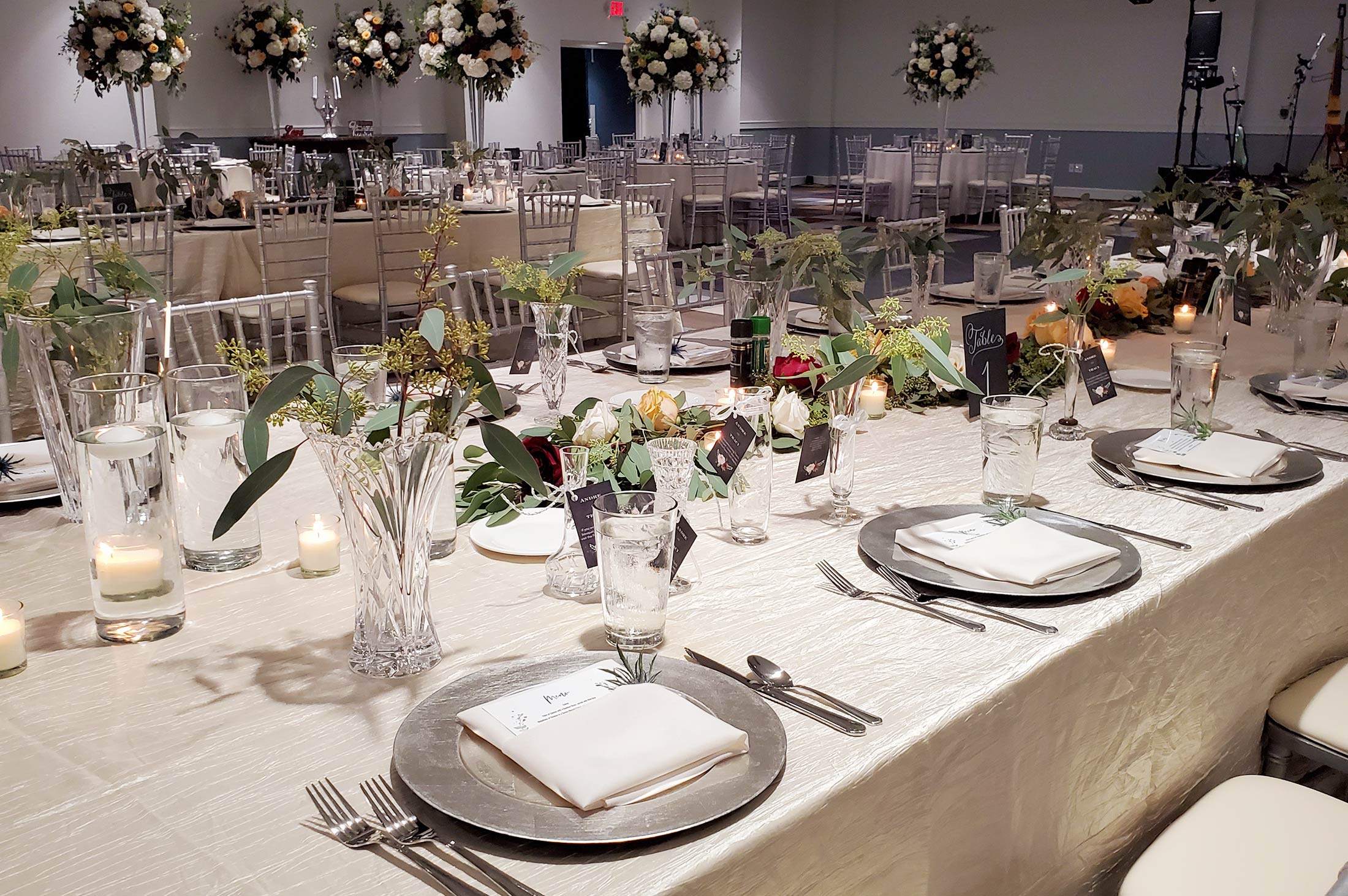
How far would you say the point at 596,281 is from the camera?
592 cm

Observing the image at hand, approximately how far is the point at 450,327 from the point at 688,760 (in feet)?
1.39

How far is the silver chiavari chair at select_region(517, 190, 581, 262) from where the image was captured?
17.5ft

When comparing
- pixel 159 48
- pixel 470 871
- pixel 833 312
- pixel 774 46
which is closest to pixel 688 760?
pixel 470 871

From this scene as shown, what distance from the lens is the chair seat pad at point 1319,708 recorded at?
1564 millimetres

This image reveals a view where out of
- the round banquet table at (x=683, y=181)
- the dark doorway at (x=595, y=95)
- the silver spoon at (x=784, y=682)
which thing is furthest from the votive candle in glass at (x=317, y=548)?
the dark doorway at (x=595, y=95)

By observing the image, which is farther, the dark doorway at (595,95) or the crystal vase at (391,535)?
the dark doorway at (595,95)

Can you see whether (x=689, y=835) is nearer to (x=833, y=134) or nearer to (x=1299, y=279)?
(x=1299, y=279)

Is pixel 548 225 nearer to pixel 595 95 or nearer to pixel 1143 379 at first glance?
pixel 1143 379

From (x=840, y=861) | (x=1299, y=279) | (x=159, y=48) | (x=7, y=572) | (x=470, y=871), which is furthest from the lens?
(x=159, y=48)

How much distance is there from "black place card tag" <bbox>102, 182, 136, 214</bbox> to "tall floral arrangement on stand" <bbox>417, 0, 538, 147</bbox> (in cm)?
250

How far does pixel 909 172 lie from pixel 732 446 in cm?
996

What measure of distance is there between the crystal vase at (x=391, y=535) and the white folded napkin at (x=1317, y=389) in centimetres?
178

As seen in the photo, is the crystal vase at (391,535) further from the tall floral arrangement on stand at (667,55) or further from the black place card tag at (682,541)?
the tall floral arrangement on stand at (667,55)

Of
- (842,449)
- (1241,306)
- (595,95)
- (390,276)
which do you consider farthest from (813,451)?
(595,95)
